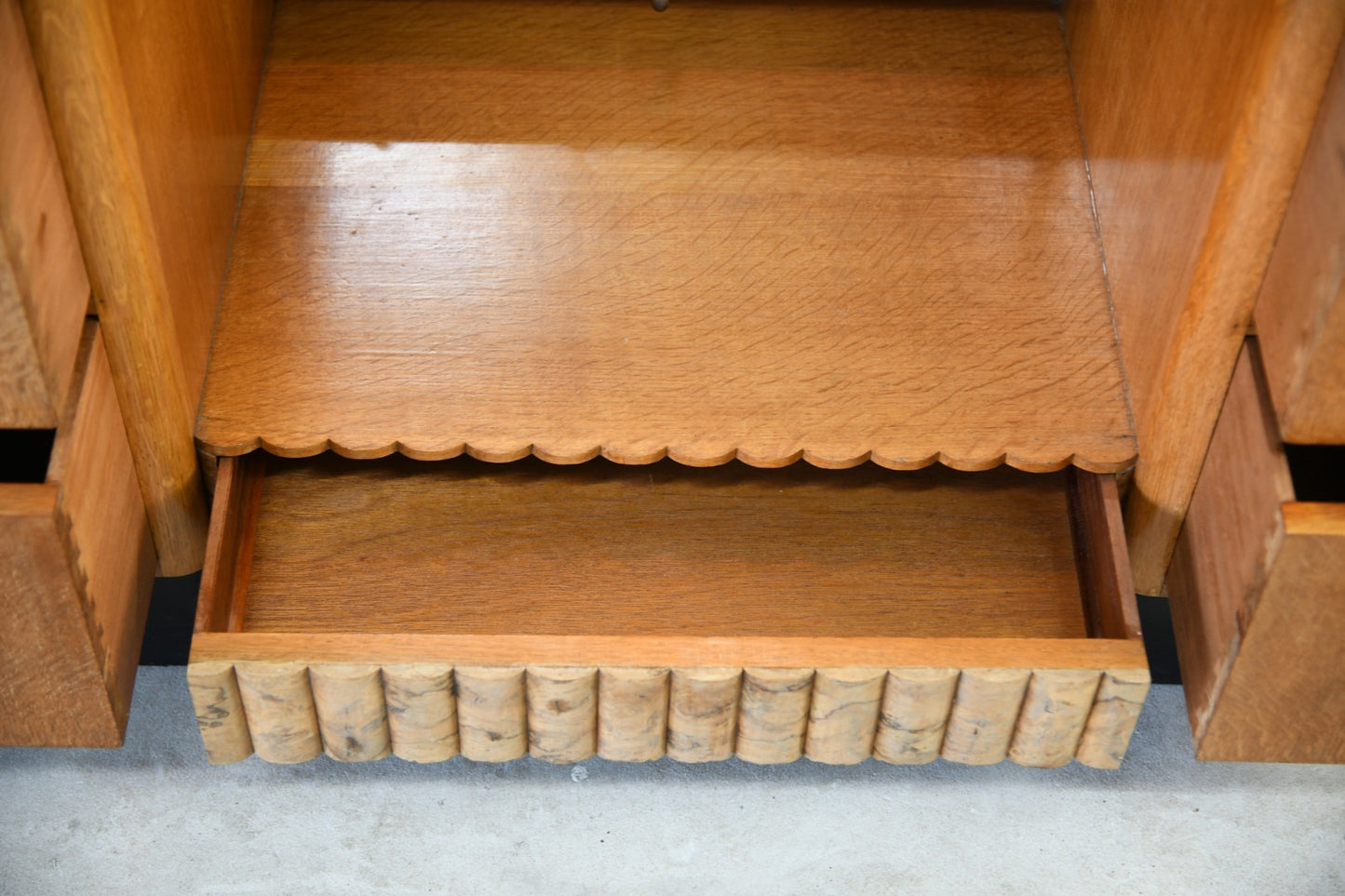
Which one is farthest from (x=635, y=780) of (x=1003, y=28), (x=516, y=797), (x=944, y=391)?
(x=1003, y=28)

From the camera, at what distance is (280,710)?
32.8 inches

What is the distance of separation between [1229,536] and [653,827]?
1.34 feet

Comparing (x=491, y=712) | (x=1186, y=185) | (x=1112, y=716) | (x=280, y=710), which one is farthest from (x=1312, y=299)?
(x=280, y=710)

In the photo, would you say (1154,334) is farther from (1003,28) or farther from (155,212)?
(155,212)

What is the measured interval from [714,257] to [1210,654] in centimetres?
40

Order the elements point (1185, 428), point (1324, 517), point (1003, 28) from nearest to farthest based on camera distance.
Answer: point (1324, 517), point (1185, 428), point (1003, 28)

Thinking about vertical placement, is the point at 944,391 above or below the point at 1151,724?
above

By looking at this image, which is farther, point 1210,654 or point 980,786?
point 980,786

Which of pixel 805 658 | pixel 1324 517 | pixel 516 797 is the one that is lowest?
pixel 516 797

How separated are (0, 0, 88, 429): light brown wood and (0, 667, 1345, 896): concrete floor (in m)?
0.32

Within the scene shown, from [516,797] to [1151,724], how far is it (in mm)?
452

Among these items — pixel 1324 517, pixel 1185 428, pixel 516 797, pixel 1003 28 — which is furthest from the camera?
pixel 1003 28

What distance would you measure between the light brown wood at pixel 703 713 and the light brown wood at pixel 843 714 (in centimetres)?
5

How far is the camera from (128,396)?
84 cm
